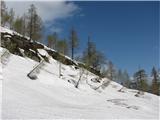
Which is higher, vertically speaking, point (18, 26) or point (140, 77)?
point (18, 26)

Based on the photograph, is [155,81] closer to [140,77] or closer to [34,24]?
[140,77]

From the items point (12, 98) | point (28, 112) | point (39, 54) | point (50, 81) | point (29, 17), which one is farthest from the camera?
point (29, 17)

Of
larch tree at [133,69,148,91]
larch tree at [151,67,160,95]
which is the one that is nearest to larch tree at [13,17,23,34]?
larch tree at [133,69,148,91]

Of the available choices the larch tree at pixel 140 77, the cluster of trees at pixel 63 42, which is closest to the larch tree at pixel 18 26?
the cluster of trees at pixel 63 42

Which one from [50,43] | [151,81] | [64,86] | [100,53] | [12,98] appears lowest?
[12,98]

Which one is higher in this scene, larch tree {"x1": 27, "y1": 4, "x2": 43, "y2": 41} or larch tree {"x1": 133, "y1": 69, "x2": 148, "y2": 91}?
larch tree {"x1": 27, "y1": 4, "x2": 43, "y2": 41}

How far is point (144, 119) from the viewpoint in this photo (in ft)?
50.3

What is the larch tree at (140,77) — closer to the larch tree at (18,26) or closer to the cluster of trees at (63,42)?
the cluster of trees at (63,42)

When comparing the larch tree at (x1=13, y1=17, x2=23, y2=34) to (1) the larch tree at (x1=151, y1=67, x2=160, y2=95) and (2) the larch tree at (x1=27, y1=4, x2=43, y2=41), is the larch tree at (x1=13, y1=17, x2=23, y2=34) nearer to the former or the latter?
(2) the larch tree at (x1=27, y1=4, x2=43, y2=41)

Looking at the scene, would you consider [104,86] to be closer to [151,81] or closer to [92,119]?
[92,119]

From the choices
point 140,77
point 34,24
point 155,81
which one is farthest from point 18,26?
point 155,81

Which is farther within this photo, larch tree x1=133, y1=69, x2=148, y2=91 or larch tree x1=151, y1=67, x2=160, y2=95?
larch tree x1=151, y1=67, x2=160, y2=95

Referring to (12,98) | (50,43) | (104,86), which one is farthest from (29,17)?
(12,98)

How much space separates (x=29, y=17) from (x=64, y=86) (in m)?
38.2
